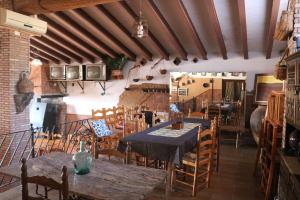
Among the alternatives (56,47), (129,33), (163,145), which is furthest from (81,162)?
(56,47)

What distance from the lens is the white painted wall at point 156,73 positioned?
688cm

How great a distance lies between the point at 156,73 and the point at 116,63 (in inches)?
52.1

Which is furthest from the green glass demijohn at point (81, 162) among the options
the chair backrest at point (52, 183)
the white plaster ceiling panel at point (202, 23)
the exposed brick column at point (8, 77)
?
the white plaster ceiling panel at point (202, 23)

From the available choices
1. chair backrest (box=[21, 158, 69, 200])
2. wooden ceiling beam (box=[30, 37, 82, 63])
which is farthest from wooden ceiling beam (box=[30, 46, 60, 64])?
chair backrest (box=[21, 158, 69, 200])

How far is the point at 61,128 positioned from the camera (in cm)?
962

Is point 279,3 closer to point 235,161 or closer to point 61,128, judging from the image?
point 235,161

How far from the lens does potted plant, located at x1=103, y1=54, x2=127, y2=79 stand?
26.8 ft

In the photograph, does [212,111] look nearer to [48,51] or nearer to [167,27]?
[167,27]

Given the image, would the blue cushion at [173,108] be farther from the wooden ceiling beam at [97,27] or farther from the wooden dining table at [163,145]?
the wooden dining table at [163,145]

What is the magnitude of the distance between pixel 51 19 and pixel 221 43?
4.19m

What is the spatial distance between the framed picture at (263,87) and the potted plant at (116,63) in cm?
398

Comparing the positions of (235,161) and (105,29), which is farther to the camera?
(105,29)

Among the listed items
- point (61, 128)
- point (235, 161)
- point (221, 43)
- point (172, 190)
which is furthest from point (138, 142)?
point (61, 128)

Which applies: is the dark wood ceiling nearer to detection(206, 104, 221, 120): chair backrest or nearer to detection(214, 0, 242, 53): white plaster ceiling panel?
detection(214, 0, 242, 53): white plaster ceiling panel
